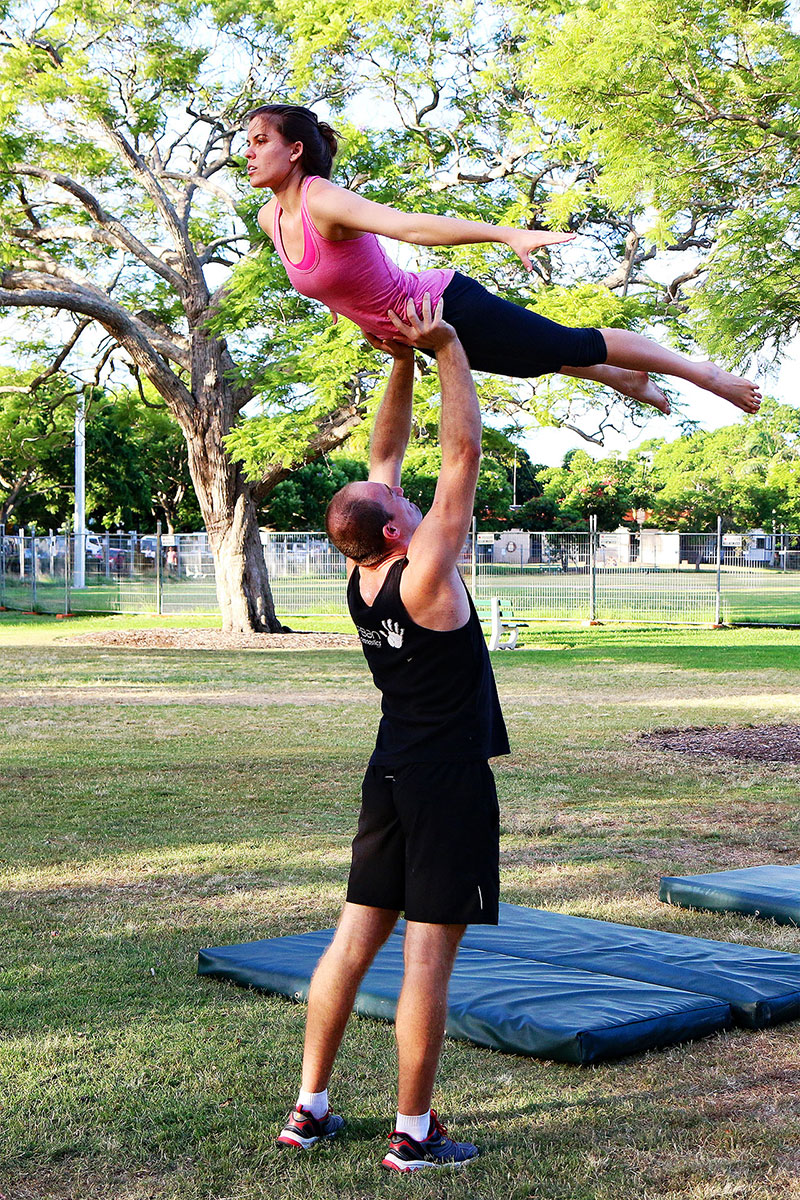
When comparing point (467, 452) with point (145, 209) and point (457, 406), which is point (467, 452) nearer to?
point (457, 406)

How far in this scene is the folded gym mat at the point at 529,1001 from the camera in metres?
4.07

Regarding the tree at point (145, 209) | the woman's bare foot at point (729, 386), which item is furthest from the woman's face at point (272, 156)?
the tree at point (145, 209)

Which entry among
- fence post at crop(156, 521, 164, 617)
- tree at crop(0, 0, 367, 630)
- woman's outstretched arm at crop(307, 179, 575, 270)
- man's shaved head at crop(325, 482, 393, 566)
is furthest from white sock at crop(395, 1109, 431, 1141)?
fence post at crop(156, 521, 164, 617)

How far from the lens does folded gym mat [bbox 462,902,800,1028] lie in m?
4.54

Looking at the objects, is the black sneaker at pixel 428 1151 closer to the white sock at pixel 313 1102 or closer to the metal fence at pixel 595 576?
the white sock at pixel 313 1102

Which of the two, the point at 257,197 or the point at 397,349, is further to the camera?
the point at 257,197

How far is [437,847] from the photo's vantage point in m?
3.29

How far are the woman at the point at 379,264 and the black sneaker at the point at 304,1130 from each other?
2.20 meters

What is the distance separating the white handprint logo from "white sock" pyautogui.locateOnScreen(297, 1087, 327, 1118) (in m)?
1.25

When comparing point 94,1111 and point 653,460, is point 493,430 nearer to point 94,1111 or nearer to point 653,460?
point 94,1111

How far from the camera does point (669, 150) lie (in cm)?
948

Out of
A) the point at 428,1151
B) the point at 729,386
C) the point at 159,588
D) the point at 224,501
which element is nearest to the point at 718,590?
the point at 224,501

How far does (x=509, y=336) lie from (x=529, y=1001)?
224 centimetres

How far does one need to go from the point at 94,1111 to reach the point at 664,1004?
75.8 inches
